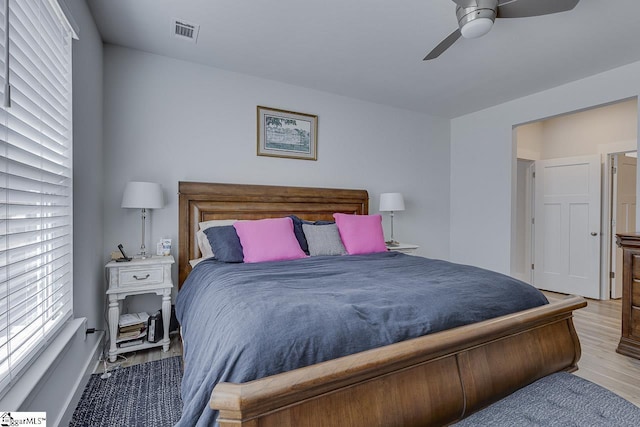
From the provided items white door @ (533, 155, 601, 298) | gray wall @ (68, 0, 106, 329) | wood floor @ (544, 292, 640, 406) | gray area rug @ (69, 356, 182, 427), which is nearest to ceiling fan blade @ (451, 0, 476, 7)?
gray wall @ (68, 0, 106, 329)

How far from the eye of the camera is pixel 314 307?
1.25 meters

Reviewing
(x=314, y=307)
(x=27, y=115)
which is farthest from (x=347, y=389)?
(x=27, y=115)

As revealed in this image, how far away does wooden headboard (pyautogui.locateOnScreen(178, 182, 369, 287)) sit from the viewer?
296cm

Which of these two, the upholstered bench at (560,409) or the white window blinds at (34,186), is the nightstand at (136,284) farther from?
the upholstered bench at (560,409)

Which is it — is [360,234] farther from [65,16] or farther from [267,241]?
[65,16]

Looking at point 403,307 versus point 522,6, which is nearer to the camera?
point 403,307

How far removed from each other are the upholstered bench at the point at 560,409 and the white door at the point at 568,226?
406cm

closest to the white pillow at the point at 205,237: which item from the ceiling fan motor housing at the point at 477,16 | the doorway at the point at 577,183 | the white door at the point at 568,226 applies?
the ceiling fan motor housing at the point at 477,16

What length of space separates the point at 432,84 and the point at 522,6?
5.51 ft

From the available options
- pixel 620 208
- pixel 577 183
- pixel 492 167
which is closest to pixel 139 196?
pixel 492 167

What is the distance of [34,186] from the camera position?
1.41 meters

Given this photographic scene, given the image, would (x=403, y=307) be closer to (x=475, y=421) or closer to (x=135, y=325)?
(x=475, y=421)

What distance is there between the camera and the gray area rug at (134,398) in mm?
1755

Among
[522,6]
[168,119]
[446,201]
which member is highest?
[522,6]
